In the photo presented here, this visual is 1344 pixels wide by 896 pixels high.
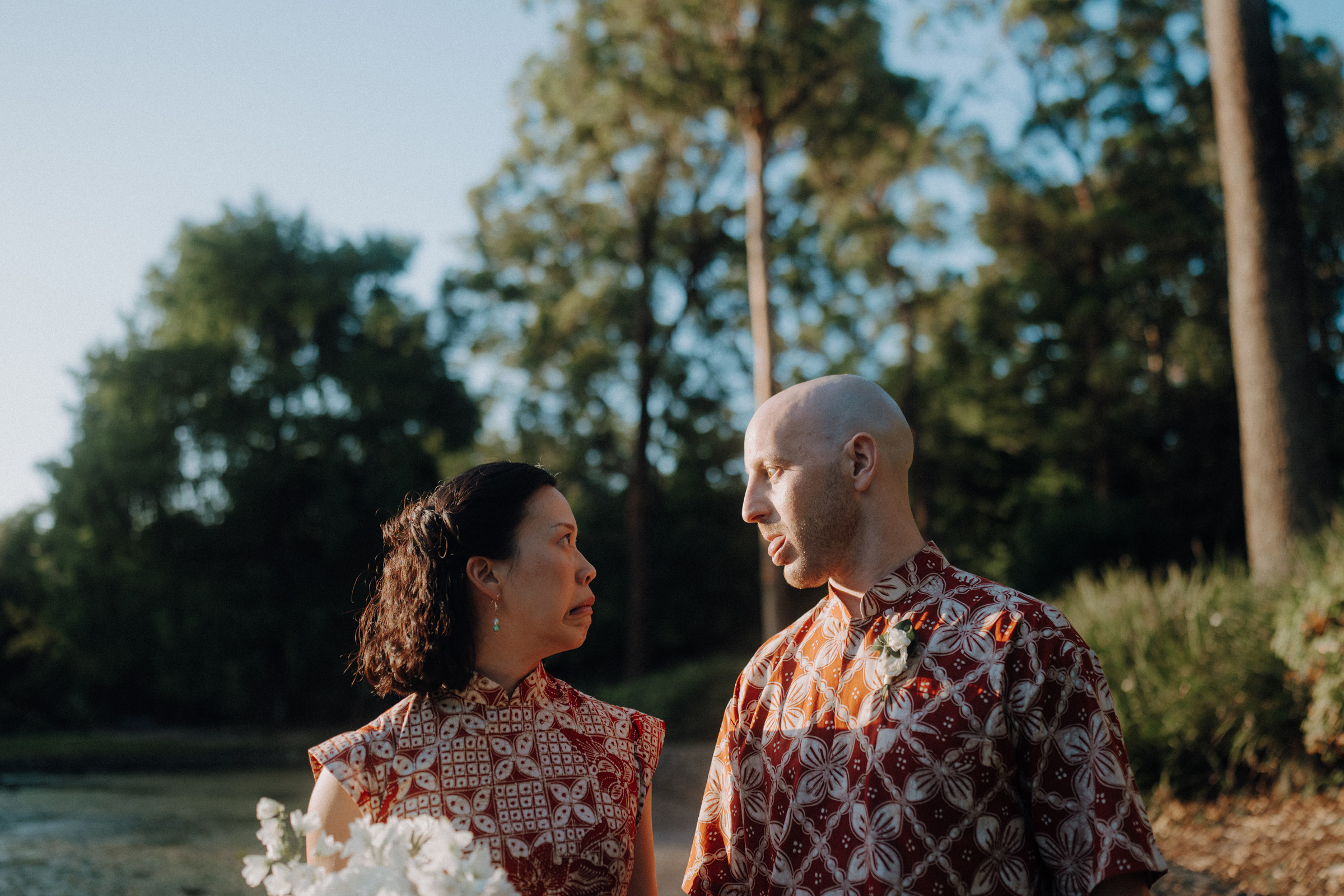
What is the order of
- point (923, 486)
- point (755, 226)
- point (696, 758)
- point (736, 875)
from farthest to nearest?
point (923, 486)
point (755, 226)
point (696, 758)
point (736, 875)

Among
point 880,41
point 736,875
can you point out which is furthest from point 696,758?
point 880,41

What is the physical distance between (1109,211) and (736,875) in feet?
67.0

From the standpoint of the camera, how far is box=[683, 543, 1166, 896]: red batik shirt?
167 centimetres

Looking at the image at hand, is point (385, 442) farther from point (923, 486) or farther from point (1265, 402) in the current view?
point (1265, 402)

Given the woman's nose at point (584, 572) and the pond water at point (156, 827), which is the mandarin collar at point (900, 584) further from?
the pond water at point (156, 827)

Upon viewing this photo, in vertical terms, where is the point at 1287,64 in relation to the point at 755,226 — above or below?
above

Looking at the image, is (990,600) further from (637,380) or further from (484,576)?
(637,380)

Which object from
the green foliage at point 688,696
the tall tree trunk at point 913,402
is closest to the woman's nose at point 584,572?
the green foliage at point 688,696

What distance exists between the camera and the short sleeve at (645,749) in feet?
7.44

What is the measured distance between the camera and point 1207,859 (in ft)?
15.4

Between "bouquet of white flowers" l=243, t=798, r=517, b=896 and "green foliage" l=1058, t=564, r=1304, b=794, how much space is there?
15.1 feet

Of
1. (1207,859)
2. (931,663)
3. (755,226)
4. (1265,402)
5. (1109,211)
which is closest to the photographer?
(931,663)

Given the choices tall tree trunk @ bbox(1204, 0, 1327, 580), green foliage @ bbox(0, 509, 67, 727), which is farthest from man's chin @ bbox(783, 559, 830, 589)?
green foliage @ bbox(0, 509, 67, 727)

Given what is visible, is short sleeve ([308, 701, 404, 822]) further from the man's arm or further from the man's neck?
the man's arm
